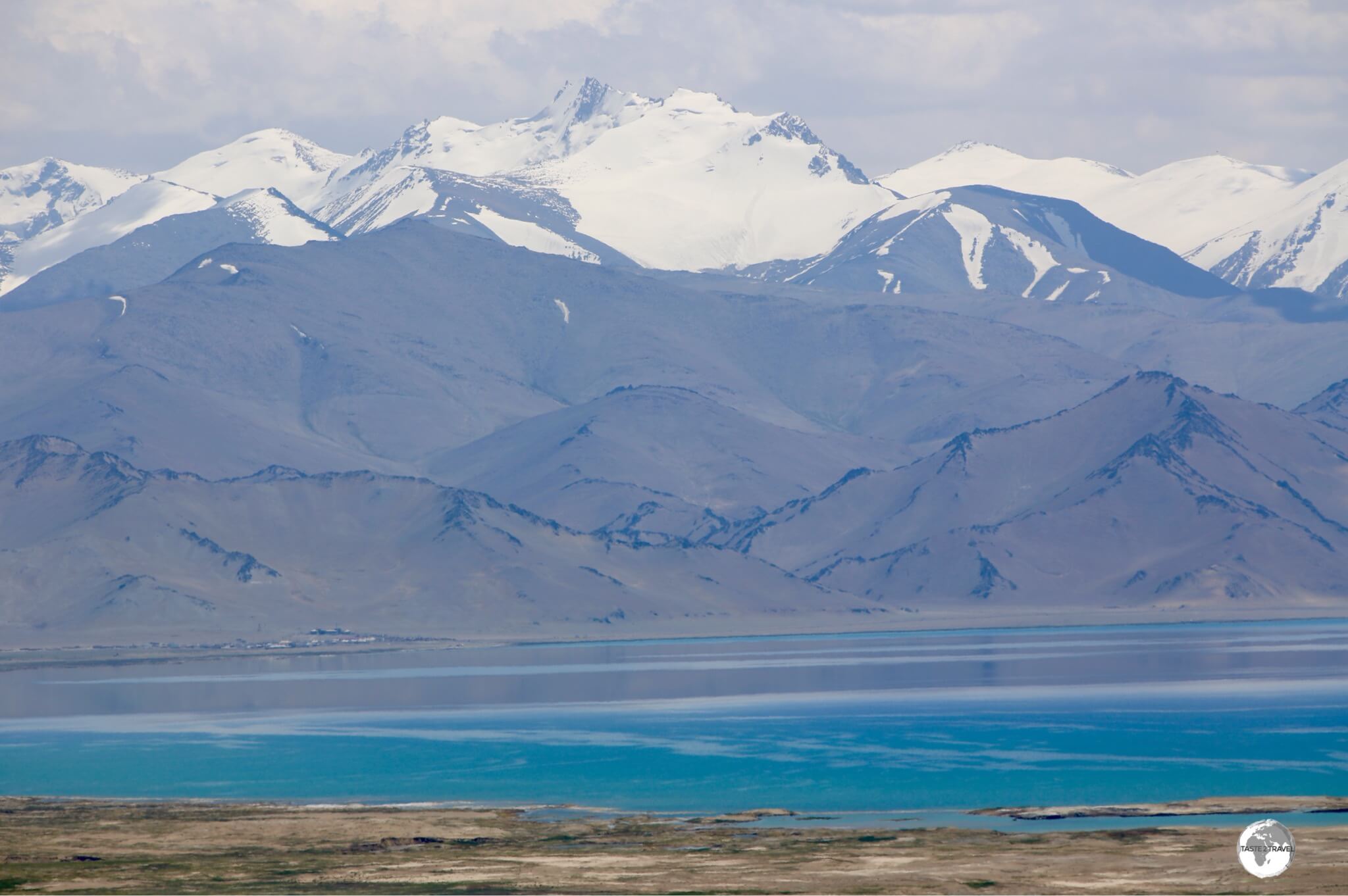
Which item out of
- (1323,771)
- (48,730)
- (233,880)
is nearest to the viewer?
(233,880)

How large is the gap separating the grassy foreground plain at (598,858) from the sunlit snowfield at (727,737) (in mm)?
7752

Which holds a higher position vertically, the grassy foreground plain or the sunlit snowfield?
the sunlit snowfield

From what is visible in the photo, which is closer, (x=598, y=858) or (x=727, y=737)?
(x=598, y=858)

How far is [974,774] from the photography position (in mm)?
107062

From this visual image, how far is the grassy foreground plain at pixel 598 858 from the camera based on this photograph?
7081 cm

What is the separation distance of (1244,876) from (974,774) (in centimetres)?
3802

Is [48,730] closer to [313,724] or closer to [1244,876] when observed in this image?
[313,724]

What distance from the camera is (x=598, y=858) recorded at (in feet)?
257

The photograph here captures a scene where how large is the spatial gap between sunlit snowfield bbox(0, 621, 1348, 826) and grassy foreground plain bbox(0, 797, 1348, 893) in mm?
7752

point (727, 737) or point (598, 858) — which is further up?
point (727, 737)

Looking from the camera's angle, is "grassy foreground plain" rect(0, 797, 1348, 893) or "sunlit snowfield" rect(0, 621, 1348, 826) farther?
"sunlit snowfield" rect(0, 621, 1348, 826)

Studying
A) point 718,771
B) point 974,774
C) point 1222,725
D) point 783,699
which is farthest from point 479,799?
point 783,699

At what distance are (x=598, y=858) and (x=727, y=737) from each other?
51116 millimetres

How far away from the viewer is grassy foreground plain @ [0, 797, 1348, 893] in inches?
2788
